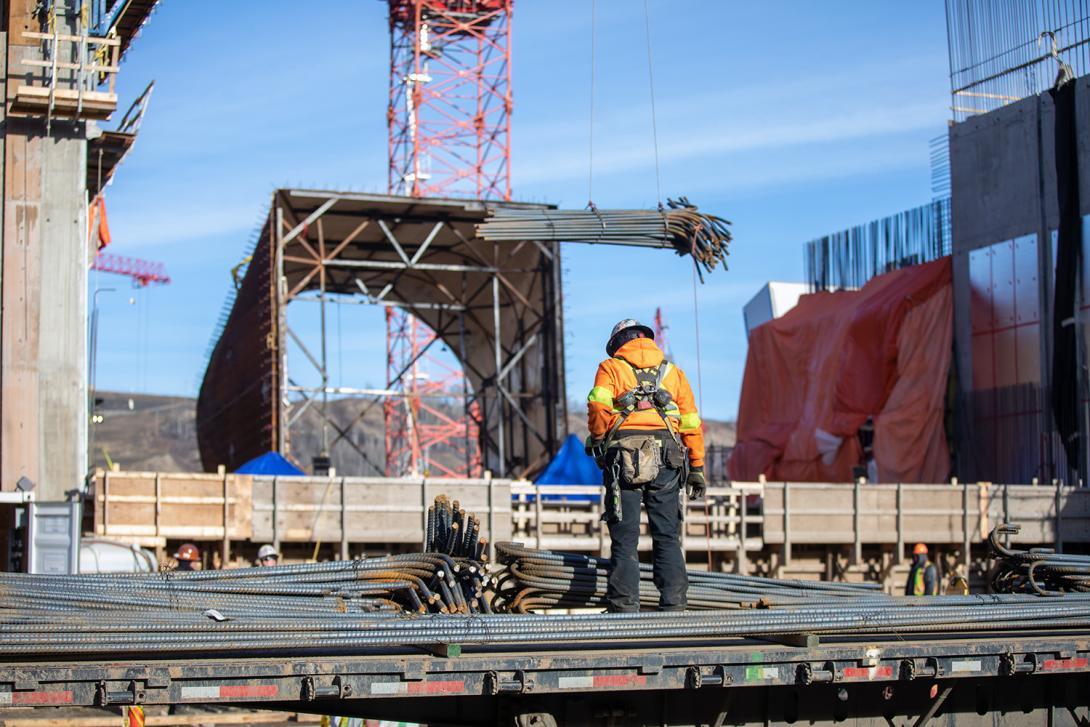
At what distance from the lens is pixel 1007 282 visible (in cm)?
2942

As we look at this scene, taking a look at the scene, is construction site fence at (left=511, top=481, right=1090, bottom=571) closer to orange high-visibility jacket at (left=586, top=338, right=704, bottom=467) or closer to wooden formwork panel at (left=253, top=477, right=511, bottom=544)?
wooden formwork panel at (left=253, top=477, right=511, bottom=544)

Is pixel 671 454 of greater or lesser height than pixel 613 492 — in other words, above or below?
above

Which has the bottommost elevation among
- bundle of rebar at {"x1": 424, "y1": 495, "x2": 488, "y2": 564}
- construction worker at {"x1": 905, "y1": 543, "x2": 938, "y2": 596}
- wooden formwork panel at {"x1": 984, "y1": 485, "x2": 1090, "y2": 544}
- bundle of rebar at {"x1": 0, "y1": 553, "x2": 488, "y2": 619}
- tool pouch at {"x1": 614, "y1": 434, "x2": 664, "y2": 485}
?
construction worker at {"x1": 905, "y1": 543, "x2": 938, "y2": 596}

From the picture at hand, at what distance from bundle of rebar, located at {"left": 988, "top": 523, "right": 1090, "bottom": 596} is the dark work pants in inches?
90.6

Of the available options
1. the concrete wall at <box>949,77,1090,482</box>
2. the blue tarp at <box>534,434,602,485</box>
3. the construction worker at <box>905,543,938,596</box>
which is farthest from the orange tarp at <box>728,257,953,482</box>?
the construction worker at <box>905,543,938,596</box>

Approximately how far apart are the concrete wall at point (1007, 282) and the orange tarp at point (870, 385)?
73 centimetres

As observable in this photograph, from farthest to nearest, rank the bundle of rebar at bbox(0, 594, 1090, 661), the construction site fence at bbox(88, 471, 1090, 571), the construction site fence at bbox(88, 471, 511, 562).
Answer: the construction site fence at bbox(88, 471, 1090, 571) < the construction site fence at bbox(88, 471, 511, 562) < the bundle of rebar at bbox(0, 594, 1090, 661)

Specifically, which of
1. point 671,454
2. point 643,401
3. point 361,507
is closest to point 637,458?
point 671,454

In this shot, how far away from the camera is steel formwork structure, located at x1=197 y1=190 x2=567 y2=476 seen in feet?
93.0

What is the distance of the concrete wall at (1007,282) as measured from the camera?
28172mm

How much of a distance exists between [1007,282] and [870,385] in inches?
150

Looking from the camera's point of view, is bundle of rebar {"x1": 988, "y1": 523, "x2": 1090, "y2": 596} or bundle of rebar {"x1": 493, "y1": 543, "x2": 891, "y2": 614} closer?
bundle of rebar {"x1": 493, "y1": 543, "x2": 891, "y2": 614}

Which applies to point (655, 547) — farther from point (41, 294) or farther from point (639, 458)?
point (41, 294)

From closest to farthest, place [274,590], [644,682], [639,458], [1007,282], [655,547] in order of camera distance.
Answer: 1. [644,682]
2. [274,590]
3. [639,458]
4. [655,547]
5. [1007,282]
